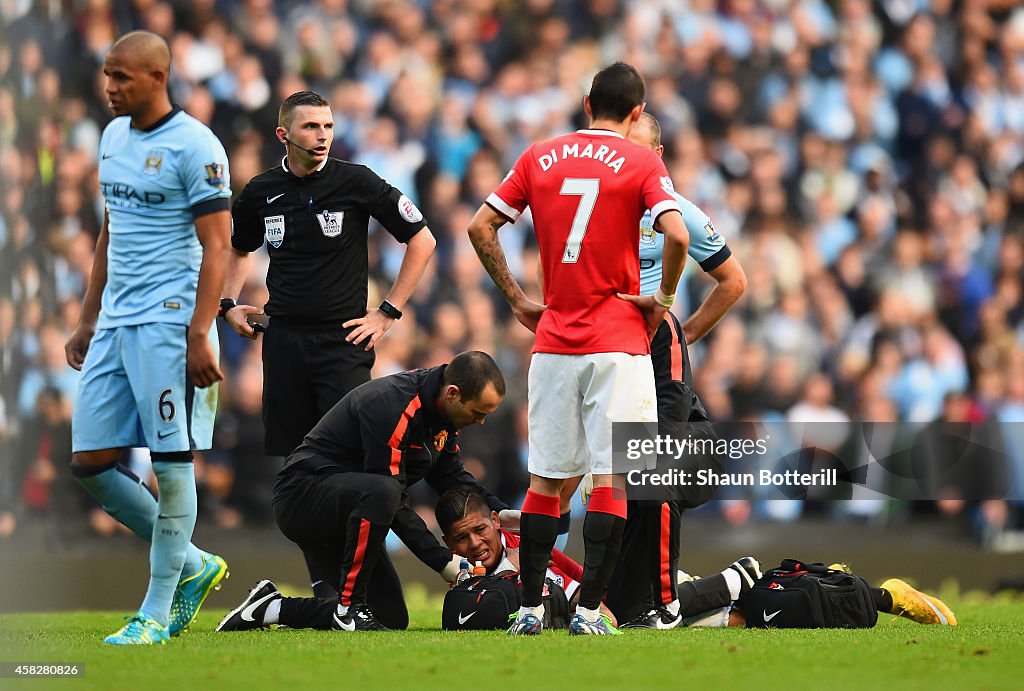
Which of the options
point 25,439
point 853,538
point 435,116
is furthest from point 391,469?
point 435,116

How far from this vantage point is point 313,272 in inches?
266

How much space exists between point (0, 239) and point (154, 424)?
4.29 m

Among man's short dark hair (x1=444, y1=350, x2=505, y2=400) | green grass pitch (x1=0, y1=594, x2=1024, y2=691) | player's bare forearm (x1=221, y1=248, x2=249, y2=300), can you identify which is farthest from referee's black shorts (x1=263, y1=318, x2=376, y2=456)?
green grass pitch (x1=0, y1=594, x2=1024, y2=691)

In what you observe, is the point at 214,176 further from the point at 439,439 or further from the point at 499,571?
the point at 499,571

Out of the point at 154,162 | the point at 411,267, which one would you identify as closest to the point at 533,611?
the point at 411,267

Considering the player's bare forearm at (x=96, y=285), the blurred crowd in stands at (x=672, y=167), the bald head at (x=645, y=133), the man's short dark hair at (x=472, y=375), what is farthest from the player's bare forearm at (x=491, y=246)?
the blurred crowd in stands at (x=672, y=167)

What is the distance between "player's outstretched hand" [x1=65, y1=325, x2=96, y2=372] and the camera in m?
6.05

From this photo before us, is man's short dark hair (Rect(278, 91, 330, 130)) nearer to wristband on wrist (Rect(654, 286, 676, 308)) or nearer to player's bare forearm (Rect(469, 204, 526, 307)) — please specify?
player's bare forearm (Rect(469, 204, 526, 307))

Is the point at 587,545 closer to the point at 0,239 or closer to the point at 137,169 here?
the point at 137,169

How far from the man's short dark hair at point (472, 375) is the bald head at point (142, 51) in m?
1.68

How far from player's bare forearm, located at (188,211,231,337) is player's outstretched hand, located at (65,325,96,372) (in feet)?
2.90

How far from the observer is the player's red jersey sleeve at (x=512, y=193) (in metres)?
5.73

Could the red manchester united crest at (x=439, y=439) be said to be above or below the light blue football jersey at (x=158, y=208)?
below

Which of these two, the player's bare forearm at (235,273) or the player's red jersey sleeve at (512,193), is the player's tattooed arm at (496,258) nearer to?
the player's red jersey sleeve at (512,193)
